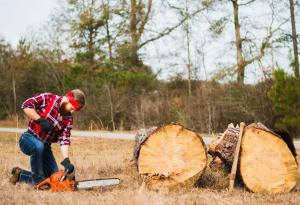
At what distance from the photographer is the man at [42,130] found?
606cm

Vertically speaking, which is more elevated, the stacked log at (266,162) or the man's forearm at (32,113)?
the man's forearm at (32,113)

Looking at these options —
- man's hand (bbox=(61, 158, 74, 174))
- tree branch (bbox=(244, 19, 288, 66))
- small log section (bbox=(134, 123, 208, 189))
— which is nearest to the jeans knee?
man's hand (bbox=(61, 158, 74, 174))

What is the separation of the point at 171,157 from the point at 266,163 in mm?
1228

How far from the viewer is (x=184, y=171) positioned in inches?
252

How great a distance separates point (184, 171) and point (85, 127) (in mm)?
17598

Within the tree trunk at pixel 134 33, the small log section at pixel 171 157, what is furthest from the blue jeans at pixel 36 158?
the tree trunk at pixel 134 33

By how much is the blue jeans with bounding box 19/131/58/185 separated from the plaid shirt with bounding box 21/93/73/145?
92 mm

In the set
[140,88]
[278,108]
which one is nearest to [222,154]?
[278,108]

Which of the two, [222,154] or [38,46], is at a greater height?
[38,46]

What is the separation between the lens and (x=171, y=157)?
645 centimetres

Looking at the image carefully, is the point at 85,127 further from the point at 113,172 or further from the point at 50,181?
the point at 50,181

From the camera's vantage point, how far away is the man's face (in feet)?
20.2

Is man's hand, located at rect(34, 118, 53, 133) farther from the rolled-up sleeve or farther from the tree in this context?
the tree

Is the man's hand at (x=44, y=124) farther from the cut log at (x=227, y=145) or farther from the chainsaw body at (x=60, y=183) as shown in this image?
the cut log at (x=227, y=145)
